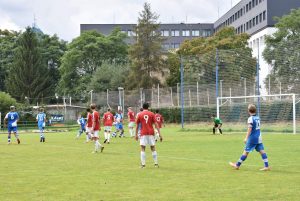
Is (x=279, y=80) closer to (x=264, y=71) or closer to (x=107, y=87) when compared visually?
(x=264, y=71)

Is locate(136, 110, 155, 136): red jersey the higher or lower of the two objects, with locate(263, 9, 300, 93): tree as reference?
lower

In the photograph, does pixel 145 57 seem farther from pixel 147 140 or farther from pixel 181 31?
pixel 147 140

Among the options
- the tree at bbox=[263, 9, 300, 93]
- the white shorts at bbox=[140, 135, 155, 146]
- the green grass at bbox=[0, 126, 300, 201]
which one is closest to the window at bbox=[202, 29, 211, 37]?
the tree at bbox=[263, 9, 300, 93]

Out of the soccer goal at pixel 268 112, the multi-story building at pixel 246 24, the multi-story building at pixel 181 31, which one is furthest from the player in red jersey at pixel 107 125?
the multi-story building at pixel 181 31

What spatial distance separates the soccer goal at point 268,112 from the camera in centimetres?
4356

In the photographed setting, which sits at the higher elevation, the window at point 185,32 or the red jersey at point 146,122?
the window at point 185,32

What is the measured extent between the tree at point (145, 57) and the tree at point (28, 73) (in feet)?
63.2

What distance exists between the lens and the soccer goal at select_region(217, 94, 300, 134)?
43562 mm

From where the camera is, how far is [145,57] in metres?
89.1

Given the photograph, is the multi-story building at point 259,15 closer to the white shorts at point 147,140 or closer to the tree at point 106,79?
the tree at point 106,79

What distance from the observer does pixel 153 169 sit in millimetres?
17078

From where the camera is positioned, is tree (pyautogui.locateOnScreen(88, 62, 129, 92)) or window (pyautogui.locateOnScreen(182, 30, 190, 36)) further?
window (pyautogui.locateOnScreen(182, 30, 190, 36))

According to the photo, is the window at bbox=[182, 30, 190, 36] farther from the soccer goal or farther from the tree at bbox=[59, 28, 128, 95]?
the soccer goal

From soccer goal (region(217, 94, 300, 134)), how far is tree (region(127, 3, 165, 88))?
1592 inches
